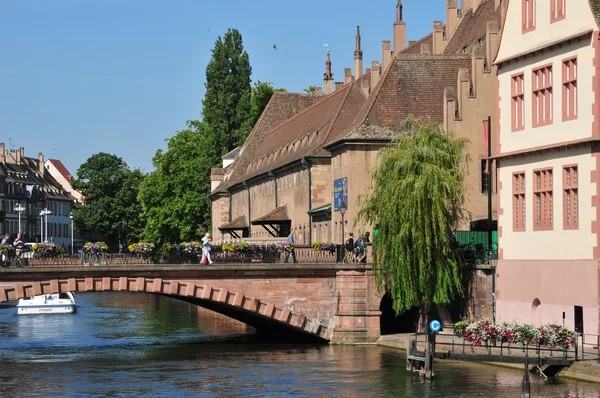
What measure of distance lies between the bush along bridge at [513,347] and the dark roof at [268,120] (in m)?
59.0

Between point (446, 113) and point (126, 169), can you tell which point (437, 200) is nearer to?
point (446, 113)

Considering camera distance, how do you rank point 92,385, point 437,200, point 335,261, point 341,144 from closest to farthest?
point 92,385, point 437,200, point 335,261, point 341,144

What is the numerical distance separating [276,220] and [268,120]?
77.3 ft

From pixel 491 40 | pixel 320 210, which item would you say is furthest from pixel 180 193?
pixel 491 40

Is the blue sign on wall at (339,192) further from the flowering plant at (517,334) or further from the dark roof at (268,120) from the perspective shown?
the dark roof at (268,120)

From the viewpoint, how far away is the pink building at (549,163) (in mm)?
44625

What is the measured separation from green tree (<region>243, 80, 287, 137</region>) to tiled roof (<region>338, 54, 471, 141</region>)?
165 feet

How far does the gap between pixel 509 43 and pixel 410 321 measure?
46.7 feet

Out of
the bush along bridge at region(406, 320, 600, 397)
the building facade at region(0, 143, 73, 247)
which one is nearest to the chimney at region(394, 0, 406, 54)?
the bush along bridge at region(406, 320, 600, 397)

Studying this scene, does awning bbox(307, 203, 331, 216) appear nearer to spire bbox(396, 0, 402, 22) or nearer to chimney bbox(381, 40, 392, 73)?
chimney bbox(381, 40, 392, 73)

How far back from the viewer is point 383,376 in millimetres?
45062

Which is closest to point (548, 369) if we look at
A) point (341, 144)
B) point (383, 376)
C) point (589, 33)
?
point (383, 376)

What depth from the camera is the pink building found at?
4462 centimetres

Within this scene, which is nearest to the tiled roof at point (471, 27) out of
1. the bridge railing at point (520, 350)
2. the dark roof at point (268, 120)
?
the bridge railing at point (520, 350)
